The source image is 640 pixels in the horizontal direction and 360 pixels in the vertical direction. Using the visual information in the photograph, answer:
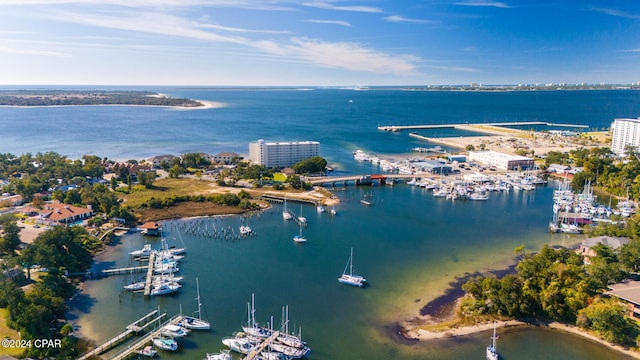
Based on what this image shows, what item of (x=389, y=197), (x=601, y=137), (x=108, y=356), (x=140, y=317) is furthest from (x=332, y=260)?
(x=601, y=137)

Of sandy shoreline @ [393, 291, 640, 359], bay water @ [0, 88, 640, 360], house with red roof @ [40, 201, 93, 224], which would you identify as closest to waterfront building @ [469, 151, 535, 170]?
bay water @ [0, 88, 640, 360]

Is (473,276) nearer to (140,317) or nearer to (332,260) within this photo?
(332,260)

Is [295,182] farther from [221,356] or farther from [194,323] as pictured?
[221,356]

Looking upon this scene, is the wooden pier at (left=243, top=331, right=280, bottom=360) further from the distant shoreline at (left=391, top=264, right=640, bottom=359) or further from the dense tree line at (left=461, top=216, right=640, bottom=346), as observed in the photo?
the dense tree line at (left=461, top=216, right=640, bottom=346)

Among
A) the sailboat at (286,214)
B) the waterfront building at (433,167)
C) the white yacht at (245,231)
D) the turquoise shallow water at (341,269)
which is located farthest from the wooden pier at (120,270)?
the waterfront building at (433,167)

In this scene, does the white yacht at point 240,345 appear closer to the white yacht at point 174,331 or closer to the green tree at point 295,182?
the white yacht at point 174,331

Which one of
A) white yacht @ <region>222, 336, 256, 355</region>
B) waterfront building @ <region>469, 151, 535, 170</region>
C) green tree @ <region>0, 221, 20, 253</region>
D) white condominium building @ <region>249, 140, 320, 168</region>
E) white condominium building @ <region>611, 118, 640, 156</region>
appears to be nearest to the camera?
white yacht @ <region>222, 336, 256, 355</region>
